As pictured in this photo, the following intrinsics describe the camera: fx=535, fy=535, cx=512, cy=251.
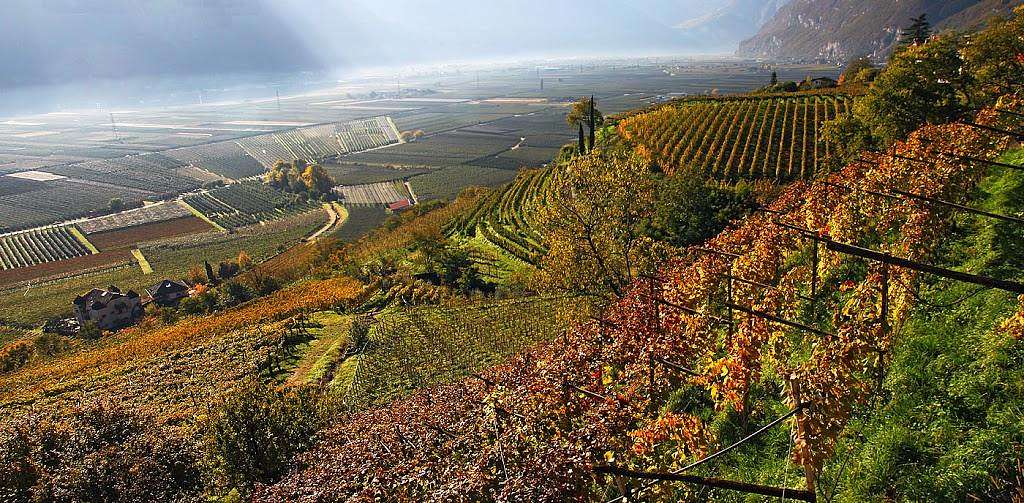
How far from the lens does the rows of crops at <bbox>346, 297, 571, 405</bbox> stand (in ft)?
76.1

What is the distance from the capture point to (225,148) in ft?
581

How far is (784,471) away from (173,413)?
25681 millimetres

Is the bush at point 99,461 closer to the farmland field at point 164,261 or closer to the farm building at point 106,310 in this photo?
the farm building at point 106,310

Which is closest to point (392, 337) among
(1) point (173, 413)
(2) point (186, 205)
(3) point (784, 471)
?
(1) point (173, 413)

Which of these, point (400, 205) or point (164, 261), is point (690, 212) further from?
point (164, 261)

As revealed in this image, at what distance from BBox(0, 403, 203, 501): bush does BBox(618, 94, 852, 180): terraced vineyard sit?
33447 mm

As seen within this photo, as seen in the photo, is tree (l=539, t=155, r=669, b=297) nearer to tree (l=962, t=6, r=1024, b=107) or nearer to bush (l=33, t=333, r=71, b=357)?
tree (l=962, t=6, r=1024, b=107)

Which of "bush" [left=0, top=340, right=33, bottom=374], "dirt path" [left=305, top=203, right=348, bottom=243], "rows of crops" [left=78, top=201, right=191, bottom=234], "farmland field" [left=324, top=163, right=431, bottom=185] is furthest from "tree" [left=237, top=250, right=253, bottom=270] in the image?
"farmland field" [left=324, top=163, right=431, bottom=185]

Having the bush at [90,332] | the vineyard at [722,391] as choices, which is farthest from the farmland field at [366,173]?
the vineyard at [722,391]

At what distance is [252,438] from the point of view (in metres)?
16.8

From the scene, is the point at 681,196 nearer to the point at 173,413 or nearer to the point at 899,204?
the point at 899,204

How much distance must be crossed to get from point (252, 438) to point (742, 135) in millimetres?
41871

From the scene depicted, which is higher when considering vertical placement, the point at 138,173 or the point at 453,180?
the point at 138,173

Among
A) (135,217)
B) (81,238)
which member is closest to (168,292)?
(81,238)
